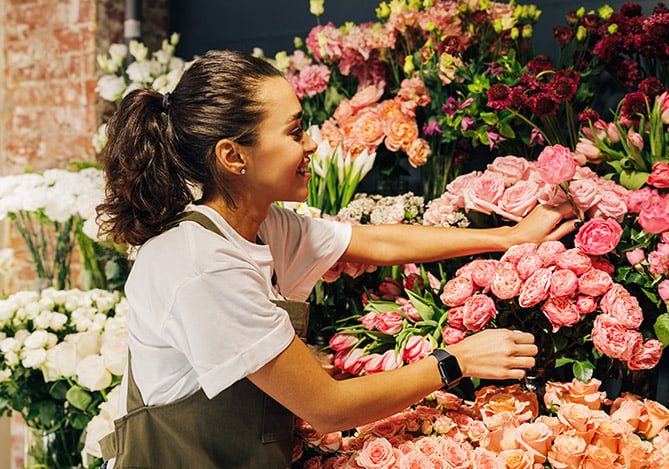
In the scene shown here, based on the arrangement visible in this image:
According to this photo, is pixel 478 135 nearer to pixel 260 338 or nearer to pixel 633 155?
pixel 633 155

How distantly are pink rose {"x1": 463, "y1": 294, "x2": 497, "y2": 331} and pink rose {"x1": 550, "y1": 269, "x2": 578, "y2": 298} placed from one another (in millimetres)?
114

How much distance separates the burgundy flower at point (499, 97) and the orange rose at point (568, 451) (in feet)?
2.29

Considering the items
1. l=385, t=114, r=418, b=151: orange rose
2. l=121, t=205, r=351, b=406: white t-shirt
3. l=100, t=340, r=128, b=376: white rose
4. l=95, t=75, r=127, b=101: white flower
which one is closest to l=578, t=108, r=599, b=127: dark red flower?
l=385, t=114, r=418, b=151: orange rose

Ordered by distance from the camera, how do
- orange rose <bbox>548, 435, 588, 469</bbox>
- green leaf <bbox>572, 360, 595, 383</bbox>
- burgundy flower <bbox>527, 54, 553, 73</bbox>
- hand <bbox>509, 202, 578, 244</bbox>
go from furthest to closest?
burgundy flower <bbox>527, 54, 553, 73</bbox> < hand <bbox>509, 202, 578, 244</bbox> < green leaf <bbox>572, 360, 595, 383</bbox> < orange rose <bbox>548, 435, 588, 469</bbox>

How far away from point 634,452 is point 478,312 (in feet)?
1.16

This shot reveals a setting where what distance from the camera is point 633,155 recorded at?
146 centimetres

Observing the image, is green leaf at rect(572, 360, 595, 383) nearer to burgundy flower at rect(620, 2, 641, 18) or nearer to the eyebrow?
the eyebrow

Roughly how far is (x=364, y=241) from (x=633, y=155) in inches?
23.2

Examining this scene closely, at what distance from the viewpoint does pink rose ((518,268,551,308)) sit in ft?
4.12

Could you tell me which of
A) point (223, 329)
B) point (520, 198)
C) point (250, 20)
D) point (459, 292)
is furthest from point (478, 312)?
point (250, 20)

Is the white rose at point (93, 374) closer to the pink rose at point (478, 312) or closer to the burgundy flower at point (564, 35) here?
the pink rose at point (478, 312)

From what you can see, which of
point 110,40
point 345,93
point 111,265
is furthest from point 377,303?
point 110,40

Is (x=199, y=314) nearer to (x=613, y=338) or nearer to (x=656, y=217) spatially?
(x=613, y=338)

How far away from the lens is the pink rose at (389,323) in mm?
1447
